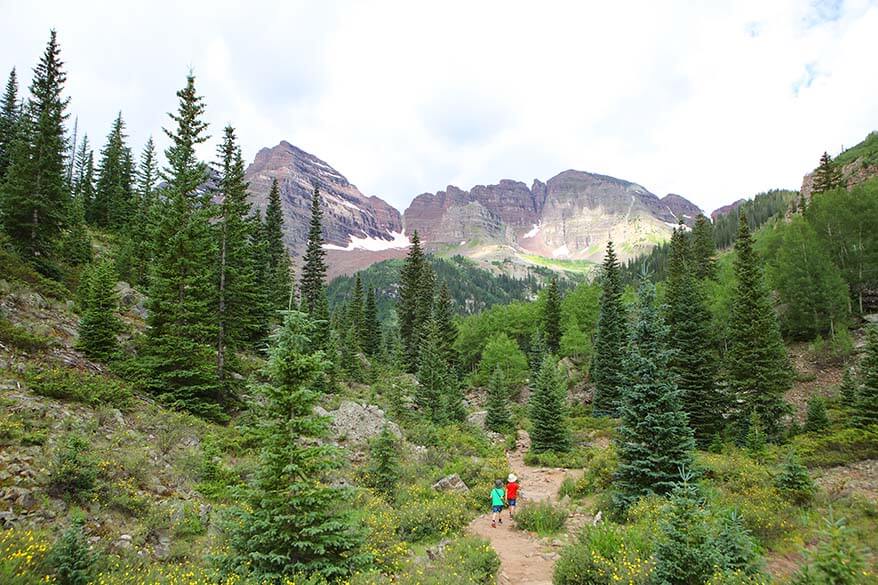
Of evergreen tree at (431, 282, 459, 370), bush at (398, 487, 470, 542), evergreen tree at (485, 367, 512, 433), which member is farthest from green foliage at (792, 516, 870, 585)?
evergreen tree at (431, 282, 459, 370)

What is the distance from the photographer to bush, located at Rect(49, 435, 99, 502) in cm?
914

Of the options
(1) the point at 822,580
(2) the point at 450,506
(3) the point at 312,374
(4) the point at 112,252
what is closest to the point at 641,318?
(2) the point at 450,506

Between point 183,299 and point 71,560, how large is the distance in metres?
16.4

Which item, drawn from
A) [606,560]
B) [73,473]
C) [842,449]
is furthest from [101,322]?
[842,449]

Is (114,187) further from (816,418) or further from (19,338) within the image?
(816,418)

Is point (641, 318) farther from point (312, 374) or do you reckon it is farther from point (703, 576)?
point (312, 374)

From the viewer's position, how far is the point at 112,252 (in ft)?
121

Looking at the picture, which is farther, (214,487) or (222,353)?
(222,353)

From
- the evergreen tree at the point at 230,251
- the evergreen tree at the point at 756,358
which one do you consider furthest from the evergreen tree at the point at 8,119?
the evergreen tree at the point at 756,358

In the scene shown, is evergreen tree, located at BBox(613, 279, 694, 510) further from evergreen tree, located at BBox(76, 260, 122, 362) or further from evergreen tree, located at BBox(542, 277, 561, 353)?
evergreen tree, located at BBox(542, 277, 561, 353)

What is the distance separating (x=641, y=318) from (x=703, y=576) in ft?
31.7

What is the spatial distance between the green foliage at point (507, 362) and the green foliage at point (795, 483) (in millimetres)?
40195

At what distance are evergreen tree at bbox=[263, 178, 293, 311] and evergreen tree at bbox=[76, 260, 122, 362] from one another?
57.7ft

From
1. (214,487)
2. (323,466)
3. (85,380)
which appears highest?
(85,380)
